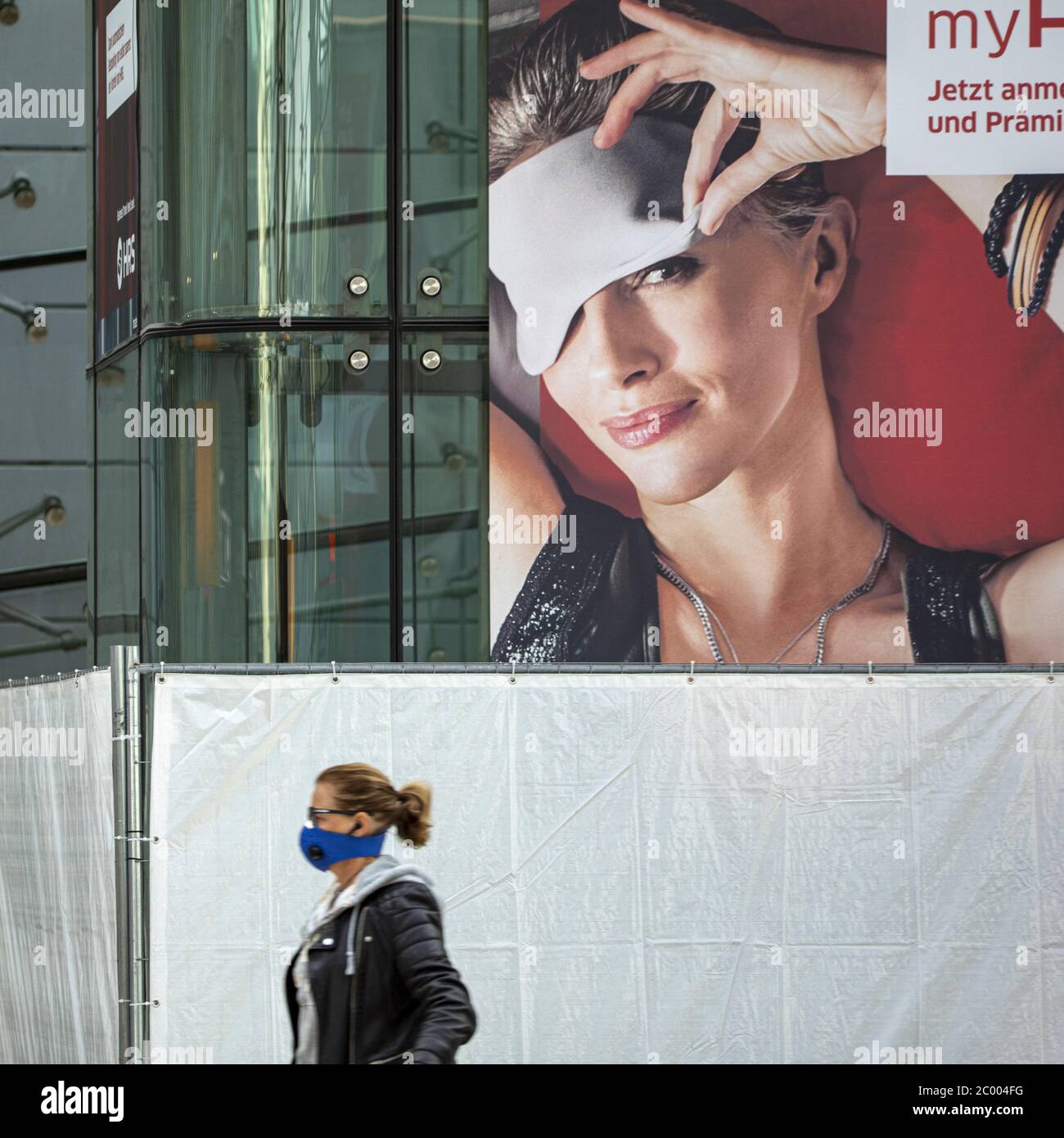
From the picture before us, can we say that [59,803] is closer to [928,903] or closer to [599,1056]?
[599,1056]

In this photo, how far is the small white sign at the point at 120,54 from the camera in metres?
10.7

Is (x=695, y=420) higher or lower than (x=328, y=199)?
lower

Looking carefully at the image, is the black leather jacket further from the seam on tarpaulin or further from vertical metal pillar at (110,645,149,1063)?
the seam on tarpaulin

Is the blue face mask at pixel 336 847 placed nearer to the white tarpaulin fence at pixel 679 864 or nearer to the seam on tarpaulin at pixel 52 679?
the white tarpaulin fence at pixel 679 864

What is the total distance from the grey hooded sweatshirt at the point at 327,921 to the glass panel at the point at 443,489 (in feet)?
13.7

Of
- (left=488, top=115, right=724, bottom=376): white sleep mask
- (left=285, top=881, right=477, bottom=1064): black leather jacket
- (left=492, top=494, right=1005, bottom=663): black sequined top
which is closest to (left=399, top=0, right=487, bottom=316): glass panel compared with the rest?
(left=488, top=115, right=724, bottom=376): white sleep mask

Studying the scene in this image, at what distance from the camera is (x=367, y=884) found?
5.67 metres

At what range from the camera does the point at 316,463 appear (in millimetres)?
9984

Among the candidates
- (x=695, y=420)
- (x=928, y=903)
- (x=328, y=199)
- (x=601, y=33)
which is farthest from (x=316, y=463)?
(x=928, y=903)

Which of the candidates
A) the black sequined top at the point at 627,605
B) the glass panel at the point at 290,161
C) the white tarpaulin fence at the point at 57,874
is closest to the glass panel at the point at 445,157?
the glass panel at the point at 290,161
